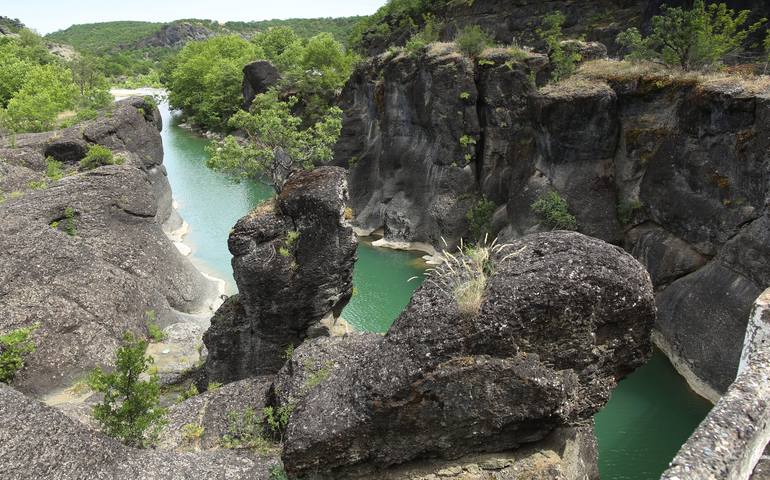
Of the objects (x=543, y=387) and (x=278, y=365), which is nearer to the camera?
(x=543, y=387)

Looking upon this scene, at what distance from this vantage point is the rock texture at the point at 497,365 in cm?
839

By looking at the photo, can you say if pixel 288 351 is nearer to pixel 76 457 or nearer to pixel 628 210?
pixel 76 457

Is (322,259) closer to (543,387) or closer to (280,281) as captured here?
(280,281)

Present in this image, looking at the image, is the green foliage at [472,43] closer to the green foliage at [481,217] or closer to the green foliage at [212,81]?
the green foliage at [481,217]

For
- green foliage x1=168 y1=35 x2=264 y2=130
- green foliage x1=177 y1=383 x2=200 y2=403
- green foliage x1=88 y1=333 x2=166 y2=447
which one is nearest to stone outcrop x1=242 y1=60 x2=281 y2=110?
green foliage x1=168 y1=35 x2=264 y2=130

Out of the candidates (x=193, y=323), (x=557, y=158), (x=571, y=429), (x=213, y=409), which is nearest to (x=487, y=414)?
(x=571, y=429)

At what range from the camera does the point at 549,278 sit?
8.48 metres

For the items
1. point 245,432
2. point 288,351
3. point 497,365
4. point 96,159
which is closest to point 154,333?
point 288,351

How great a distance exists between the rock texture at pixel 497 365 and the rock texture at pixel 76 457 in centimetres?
186

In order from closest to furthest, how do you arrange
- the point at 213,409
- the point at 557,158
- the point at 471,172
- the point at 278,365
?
the point at 213,409 < the point at 278,365 < the point at 557,158 < the point at 471,172

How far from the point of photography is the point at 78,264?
18859 millimetres

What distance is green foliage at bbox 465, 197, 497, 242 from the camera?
2931 centimetres

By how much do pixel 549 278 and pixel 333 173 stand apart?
8372mm

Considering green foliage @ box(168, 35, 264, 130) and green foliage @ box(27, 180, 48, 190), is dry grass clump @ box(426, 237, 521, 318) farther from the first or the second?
green foliage @ box(168, 35, 264, 130)
